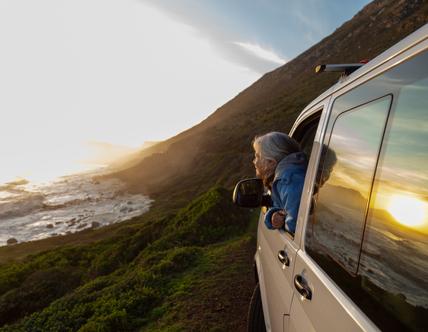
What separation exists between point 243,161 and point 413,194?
42.6 m

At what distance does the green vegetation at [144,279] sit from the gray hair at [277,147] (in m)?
3.71

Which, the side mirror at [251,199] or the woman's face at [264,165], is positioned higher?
the woman's face at [264,165]

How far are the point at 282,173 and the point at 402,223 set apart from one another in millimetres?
1442

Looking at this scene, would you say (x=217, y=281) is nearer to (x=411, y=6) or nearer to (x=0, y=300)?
(x=0, y=300)

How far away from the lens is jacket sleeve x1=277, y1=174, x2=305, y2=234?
2477mm

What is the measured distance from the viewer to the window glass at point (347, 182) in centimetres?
153

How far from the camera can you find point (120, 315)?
21.2 ft

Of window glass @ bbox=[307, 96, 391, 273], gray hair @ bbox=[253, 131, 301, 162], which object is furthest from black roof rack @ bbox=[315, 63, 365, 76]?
gray hair @ bbox=[253, 131, 301, 162]

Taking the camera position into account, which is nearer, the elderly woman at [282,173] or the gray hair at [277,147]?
the elderly woman at [282,173]

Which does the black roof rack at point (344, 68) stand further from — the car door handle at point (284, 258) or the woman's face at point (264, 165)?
the car door handle at point (284, 258)

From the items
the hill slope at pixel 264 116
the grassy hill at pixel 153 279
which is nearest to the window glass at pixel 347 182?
the grassy hill at pixel 153 279

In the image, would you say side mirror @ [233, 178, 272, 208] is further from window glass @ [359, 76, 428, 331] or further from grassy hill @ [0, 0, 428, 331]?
grassy hill @ [0, 0, 428, 331]

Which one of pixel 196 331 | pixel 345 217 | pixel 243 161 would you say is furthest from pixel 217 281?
pixel 243 161

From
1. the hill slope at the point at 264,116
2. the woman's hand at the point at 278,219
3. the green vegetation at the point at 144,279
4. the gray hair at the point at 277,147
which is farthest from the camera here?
the hill slope at the point at 264,116
